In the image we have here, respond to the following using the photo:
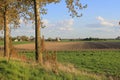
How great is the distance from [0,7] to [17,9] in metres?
1.64

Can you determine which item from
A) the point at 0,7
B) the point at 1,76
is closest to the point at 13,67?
the point at 1,76

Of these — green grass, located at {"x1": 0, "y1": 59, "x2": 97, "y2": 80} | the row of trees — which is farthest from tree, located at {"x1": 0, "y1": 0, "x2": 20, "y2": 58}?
green grass, located at {"x1": 0, "y1": 59, "x2": 97, "y2": 80}

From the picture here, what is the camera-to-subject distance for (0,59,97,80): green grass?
14.6 m

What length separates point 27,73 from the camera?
15297mm

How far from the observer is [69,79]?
52.0 feet

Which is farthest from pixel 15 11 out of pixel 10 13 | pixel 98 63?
pixel 98 63

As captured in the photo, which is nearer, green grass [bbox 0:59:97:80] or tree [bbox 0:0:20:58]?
green grass [bbox 0:59:97:80]

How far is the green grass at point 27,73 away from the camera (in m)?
14.6

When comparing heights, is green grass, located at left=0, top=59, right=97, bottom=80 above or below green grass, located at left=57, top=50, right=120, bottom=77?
above

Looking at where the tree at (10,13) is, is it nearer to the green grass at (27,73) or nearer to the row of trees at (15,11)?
the row of trees at (15,11)

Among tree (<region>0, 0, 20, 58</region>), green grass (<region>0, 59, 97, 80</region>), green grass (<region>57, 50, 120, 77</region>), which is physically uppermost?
tree (<region>0, 0, 20, 58</region>)

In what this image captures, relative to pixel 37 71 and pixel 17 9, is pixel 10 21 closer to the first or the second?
pixel 17 9

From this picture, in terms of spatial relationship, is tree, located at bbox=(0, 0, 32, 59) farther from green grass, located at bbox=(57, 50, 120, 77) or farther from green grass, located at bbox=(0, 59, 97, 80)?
green grass, located at bbox=(0, 59, 97, 80)

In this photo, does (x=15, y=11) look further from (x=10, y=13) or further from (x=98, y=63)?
(x=98, y=63)
